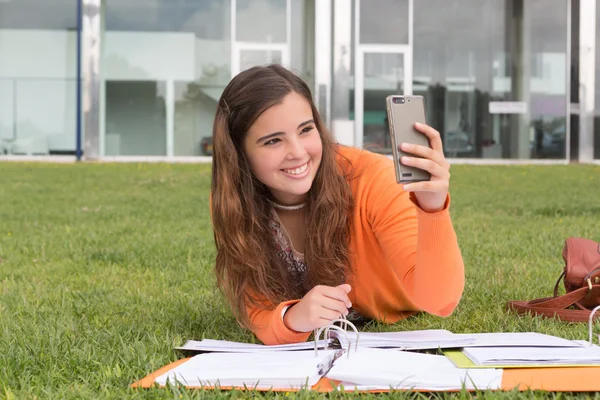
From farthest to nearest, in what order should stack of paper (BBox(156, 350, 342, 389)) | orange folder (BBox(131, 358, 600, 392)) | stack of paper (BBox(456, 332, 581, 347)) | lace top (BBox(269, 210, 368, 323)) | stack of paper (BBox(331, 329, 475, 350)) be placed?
lace top (BBox(269, 210, 368, 323)), stack of paper (BBox(331, 329, 475, 350)), stack of paper (BBox(456, 332, 581, 347)), stack of paper (BBox(156, 350, 342, 389)), orange folder (BBox(131, 358, 600, 392))

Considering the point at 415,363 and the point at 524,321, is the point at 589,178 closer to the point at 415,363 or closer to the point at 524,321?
the point at 524,321

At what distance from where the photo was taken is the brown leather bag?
2926 millimetres

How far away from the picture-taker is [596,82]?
18.1m

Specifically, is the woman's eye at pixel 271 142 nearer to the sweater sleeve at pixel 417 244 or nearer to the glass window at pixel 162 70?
the sweater sleeve at pixel 417 244

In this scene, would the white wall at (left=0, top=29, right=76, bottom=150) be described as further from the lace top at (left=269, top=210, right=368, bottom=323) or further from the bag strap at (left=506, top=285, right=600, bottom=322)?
the bag strap at (left=506, top=285, right=600, bottom=322)

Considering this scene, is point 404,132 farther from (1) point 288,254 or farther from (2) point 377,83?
(2) point 377,83

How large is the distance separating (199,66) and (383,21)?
13.8 ft

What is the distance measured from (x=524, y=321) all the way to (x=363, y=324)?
59cm

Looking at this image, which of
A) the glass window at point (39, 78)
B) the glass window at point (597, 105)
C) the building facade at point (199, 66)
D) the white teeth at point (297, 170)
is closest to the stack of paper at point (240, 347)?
the white teeth at point (297, 170)

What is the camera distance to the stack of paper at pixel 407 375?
1903 mm

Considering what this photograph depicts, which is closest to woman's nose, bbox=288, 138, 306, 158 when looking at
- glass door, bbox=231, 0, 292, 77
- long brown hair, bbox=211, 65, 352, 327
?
long brown hair, bbox=211, 65, 352, 327

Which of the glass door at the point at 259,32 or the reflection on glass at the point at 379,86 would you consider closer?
the glass door at the point at 259,32

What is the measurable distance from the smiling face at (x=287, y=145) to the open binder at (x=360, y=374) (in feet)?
1.95

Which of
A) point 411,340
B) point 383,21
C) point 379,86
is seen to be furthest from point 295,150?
point 383,21
